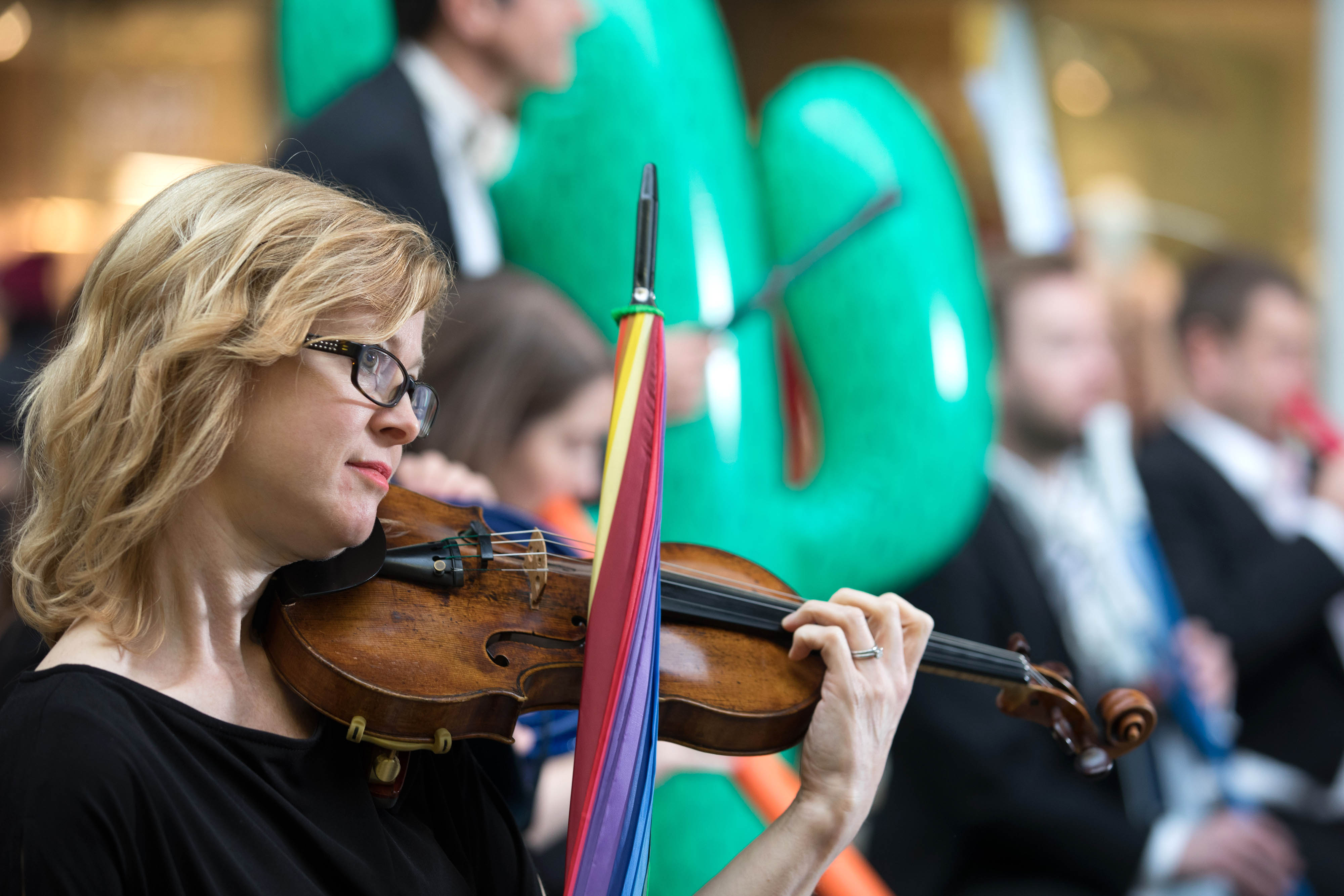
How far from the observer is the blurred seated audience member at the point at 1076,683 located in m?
1.97

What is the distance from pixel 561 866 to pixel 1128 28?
380 cm

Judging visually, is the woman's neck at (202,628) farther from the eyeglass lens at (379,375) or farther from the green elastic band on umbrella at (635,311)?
the green elastic band on umbrella at (635,311)

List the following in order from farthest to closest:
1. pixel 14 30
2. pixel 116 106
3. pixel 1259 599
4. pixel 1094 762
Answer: pixel 116 106 < pixel 14 30 < pixel 1259 599 < pixel 1094 762

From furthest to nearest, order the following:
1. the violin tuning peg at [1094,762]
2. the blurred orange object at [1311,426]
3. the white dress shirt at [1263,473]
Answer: the blurred orange object at [1311,426]
the white dress shirt at [1263,473]
the violin tuning peg at [1094,762]

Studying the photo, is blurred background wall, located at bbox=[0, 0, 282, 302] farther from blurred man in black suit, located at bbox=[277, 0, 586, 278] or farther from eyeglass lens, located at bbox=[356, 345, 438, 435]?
eyeglass lens, located at bbox=[356, 345, 438, 435]

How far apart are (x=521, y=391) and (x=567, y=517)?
0.55 feet

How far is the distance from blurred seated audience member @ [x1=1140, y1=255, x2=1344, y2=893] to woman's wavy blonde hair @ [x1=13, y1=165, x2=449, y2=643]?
7.13 feet

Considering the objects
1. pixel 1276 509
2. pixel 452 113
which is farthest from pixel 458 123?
pixel 1276 509

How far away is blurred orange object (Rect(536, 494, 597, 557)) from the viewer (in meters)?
1.46

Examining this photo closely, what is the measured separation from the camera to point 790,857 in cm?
84

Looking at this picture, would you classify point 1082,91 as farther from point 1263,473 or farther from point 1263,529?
point 1263,529

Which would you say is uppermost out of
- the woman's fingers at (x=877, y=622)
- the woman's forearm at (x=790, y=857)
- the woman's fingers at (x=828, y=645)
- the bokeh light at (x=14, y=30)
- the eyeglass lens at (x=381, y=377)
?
the eyeglass lens at (x=381, y=377)

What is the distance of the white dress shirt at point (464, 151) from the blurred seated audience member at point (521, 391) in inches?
4.1

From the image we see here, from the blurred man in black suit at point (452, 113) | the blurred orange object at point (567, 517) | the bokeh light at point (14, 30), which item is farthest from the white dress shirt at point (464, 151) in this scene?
the bokeh light at point (14, 30)
